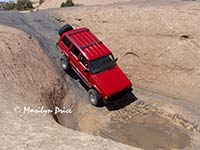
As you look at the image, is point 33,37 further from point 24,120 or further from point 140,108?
point 24,120

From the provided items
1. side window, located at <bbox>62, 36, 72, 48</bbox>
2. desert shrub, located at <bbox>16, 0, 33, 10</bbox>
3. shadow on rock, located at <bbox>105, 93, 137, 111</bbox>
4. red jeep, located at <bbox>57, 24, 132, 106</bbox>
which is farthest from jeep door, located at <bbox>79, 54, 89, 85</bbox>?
desert shrub, located at <bbox>16, 0, 33, 10</bbox>

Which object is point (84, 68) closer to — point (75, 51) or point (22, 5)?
point (75, 51)

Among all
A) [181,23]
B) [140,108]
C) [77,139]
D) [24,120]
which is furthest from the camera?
[181,23]

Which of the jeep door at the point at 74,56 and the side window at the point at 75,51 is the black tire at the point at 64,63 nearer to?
the jeep door at the point at 74,56

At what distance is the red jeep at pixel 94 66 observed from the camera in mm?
17397

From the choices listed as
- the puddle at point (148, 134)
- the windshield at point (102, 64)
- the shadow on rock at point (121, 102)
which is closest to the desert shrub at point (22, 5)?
the windshield at point (102, 64)

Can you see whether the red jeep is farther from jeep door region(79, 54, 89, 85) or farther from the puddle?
the puddle

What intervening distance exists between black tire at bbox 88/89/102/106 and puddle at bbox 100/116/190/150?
1.16 m

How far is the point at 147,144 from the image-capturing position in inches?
628

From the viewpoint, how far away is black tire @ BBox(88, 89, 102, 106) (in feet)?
57.8

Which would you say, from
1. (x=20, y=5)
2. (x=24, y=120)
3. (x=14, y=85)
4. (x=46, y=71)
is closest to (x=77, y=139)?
(x=24, y=120)

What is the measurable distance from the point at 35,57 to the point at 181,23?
7.53m

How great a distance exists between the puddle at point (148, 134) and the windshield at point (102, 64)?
2.46 m

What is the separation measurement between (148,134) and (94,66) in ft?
12.7
